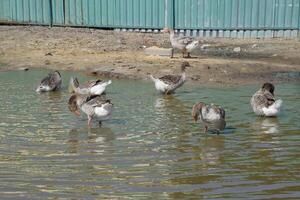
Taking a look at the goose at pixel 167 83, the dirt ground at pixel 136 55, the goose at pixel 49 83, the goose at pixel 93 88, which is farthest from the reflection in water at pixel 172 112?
the dirt ground at pixel 136 55

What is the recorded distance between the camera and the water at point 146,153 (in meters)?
7.18

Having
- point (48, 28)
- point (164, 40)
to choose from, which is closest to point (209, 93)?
point (164, 40)

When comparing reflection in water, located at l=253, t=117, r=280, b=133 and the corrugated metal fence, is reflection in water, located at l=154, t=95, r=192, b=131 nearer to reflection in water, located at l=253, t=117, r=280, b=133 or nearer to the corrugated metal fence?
reflection in water, located at l=253, t=117, r=280, b=133

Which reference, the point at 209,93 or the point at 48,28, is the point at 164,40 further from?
the point at 209,93

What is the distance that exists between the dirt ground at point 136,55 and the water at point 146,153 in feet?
13.2

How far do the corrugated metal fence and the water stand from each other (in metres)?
13.7

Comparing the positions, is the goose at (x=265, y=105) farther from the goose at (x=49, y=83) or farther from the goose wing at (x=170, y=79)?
the goose at (x=49, y=83)

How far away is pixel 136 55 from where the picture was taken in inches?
822

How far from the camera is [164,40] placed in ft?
84.7

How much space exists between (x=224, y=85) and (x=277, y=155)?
7.40 m

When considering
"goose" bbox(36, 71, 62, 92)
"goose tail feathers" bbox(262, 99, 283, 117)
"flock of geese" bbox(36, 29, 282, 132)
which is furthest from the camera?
"goose" bbox(36, 71, 62, 92)

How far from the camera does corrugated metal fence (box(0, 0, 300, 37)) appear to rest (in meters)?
26.7

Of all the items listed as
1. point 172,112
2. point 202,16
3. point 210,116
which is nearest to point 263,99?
point 172,112

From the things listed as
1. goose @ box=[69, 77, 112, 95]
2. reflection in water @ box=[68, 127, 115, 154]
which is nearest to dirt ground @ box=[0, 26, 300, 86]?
goose @ box=[69, 77, 112, 95]
